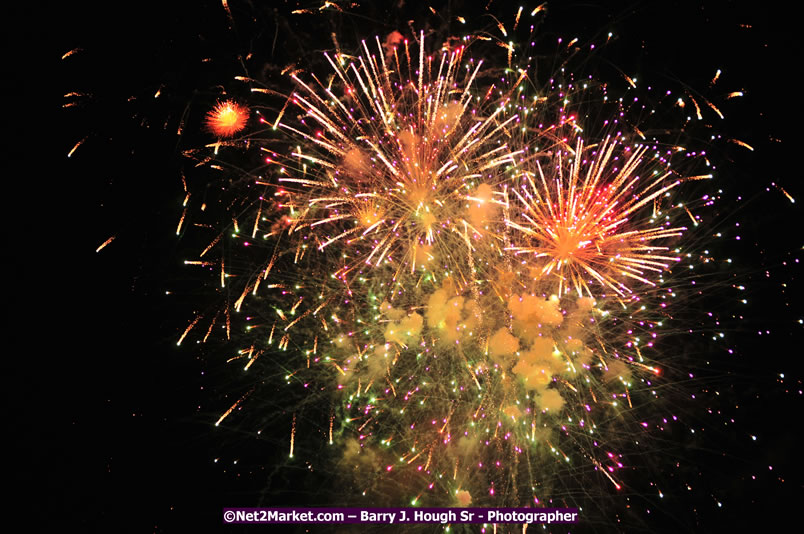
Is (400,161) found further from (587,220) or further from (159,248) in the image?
(159,248)

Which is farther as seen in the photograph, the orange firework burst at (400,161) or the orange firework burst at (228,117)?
the orange firework burst at (228,117)

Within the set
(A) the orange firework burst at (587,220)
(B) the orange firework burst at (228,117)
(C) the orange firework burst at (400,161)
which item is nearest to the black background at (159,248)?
(B) the orange firework burst at (228,117)

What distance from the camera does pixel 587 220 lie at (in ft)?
8.05

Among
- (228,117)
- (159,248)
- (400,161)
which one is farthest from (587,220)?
(159,248)

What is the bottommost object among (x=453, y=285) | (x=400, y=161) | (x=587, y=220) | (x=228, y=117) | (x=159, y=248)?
(x=453, y=285)

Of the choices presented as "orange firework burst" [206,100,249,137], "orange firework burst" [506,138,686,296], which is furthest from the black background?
"orange firework burst" [506,138,686,296]

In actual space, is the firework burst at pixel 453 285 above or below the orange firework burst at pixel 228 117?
below

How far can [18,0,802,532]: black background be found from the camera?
259cm

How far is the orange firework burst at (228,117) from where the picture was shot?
268cm

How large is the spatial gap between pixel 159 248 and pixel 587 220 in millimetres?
3304

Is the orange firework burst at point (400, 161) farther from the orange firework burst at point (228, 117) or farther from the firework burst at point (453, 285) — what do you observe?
the orange firework burst at point (228, 117)

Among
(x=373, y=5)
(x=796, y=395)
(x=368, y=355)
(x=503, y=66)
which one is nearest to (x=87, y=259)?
(x=368, y=355)

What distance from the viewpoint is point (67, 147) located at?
108 inches

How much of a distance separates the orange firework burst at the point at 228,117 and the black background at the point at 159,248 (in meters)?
0.15
